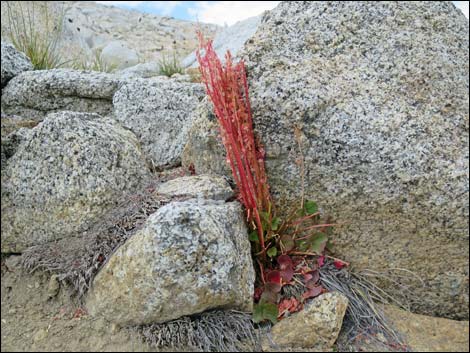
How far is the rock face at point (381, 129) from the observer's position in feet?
8.02

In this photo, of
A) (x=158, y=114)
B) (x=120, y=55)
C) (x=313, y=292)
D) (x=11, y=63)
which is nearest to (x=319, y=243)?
(x=313, y=292)

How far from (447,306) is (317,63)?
1.54 m

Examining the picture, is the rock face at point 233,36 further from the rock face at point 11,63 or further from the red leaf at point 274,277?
the red leaf at point 274,277

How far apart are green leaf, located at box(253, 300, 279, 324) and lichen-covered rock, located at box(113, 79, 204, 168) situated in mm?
1423

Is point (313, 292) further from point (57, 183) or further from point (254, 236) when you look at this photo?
point (57, 183)

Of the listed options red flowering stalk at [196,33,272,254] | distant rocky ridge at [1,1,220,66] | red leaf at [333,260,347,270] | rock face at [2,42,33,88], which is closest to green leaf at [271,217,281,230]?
red flowering stalk at [196,33,272,254]

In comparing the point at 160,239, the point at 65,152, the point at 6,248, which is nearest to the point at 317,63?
the point at 160,239

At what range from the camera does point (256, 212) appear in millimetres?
2500

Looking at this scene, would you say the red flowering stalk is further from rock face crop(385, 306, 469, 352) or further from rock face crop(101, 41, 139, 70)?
rock face crop(101, 41, 139, 70)

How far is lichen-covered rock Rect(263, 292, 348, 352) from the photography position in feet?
7.52

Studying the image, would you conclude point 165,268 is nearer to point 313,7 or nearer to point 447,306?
point 447,306

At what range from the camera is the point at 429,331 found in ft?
8.06

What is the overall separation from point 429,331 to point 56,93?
311 cm

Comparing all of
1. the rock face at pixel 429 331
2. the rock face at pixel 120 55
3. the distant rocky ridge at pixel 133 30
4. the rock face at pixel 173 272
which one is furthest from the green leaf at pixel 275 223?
the distant rocky ridge at pixel 133 30
